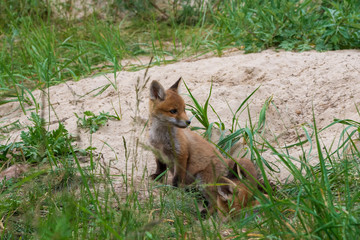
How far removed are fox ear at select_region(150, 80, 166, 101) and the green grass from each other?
190mm

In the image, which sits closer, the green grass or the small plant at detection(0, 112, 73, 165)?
the green grass

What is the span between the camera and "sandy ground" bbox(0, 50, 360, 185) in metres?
4.86

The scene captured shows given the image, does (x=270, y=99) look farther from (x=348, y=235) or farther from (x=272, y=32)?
(x=348, y=235)

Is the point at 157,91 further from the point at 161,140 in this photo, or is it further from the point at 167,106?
the point at 161,140

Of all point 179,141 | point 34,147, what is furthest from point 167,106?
point 34,147

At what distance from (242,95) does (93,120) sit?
1846 millimetres

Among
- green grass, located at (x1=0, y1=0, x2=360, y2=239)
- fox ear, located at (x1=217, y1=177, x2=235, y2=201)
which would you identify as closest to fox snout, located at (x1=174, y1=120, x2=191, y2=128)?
green grass, located at (x1=0, y1=0, x2=360, y2=239)

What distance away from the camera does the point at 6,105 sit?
6.21m

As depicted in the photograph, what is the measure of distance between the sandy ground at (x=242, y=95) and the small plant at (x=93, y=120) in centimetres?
6

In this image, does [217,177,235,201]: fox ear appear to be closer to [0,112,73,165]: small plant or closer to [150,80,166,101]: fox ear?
[150,80,166,101]: fox ear

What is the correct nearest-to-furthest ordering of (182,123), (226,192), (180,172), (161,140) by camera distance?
(226,192)
(182,123)
(180,172)
(161,140)

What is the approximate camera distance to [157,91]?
4.57 m

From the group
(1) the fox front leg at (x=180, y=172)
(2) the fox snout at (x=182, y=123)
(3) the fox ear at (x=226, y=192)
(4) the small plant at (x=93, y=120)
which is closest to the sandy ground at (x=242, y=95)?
(4) the small plant at (x=93, y=120)

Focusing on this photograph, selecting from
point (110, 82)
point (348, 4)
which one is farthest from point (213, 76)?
point (348, 4)
